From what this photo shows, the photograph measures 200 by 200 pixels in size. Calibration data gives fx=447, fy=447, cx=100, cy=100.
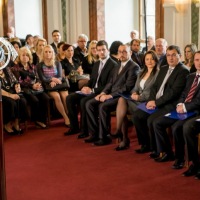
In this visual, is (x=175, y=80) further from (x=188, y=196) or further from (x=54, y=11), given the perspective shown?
(x=54, y=11)

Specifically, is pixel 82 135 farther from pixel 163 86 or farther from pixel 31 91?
pixel 163 86

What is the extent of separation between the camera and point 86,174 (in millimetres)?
4621

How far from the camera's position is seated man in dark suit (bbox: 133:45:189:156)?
5.02 meters

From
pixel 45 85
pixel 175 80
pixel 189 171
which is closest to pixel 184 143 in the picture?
pixel 189 171

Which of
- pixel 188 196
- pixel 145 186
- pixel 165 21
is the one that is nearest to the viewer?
pixel 188 196

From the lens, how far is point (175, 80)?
5047mm

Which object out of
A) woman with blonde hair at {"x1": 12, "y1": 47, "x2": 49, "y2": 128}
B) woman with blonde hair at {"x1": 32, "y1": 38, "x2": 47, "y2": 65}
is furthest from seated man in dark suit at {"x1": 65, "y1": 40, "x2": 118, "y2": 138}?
woman with blonde hair at {"x1": 32, "y1": 38, "x2": 47, "y2": 65}

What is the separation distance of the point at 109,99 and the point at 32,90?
158 centimetres

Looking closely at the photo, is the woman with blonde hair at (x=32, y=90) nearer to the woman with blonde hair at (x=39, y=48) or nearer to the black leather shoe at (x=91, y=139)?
the woman with blonde hair at (x=39, y=48)

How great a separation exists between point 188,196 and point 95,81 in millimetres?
2871

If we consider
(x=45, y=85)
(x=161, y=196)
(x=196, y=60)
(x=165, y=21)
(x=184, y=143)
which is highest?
(x=165, y=21)

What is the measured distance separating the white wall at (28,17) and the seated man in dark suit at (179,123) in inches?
345

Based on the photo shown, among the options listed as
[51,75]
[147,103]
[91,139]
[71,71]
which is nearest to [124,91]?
[147,103]

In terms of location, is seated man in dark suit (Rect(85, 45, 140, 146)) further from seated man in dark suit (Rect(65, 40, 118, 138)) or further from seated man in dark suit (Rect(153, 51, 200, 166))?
seated man in dark suit (Rect(153, 51, 200, 166))
